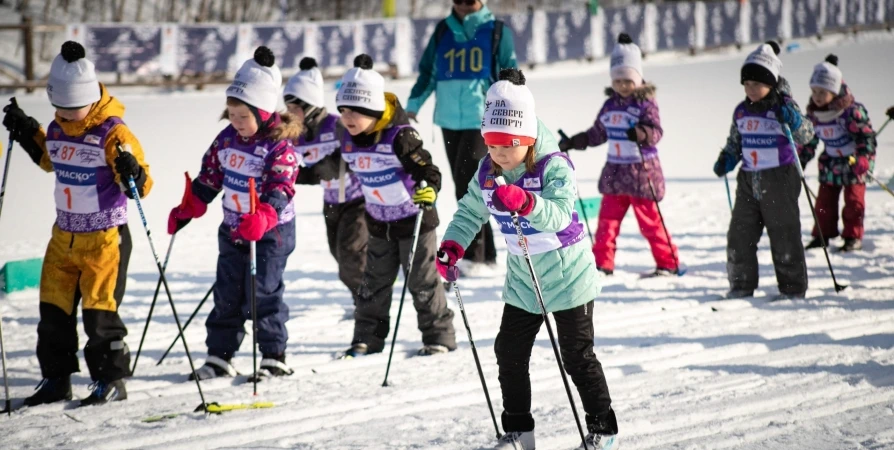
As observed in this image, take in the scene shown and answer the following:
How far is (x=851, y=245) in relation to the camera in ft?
25.1

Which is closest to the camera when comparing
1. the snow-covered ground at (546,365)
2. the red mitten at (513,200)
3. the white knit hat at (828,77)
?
the red mitten at (513,200)

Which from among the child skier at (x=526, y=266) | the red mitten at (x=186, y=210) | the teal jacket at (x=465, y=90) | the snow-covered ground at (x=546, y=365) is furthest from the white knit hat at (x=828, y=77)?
the red mitten at (x=186, y=210)

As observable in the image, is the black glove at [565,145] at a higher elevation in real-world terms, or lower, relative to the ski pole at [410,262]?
higher

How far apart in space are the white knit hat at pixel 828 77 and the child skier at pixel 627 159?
1643 mm

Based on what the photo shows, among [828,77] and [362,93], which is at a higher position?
[828,77]

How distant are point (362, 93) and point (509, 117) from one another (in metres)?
1.69

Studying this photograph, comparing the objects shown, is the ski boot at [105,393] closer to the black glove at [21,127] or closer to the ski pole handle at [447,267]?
the black glove at [21,127]

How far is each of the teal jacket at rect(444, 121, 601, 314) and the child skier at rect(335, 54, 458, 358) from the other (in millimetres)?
1278

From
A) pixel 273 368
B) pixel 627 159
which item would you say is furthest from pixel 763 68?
→ pixel 273 368

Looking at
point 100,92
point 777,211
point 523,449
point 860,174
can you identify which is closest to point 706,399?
point 523,449

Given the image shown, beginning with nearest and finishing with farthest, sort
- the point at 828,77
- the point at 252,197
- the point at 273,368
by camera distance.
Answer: the point at 252,197, the point at 273,368, the point at 828,77

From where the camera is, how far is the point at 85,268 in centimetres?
436

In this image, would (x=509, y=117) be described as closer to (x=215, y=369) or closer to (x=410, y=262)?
(x=410, y=262)

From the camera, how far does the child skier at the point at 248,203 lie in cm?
464
